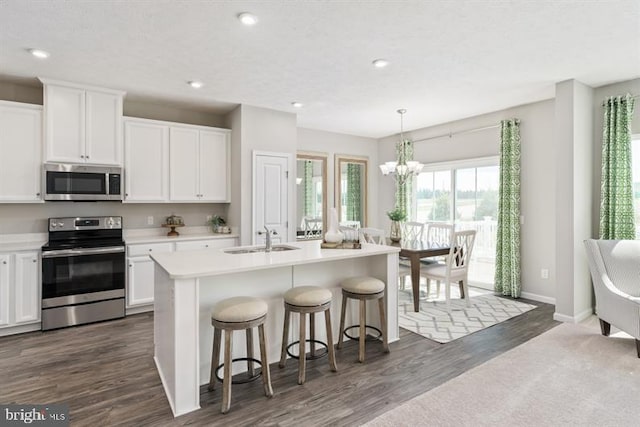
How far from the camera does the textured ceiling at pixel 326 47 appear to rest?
7.75 ft

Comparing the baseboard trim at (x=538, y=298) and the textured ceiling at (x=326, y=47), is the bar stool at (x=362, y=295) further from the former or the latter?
the baseboard trim at (x=538, y=298)

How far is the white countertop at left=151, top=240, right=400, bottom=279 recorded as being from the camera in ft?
7.16

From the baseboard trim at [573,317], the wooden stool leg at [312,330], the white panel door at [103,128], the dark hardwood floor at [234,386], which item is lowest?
the dark hardwood floor at [234,386]

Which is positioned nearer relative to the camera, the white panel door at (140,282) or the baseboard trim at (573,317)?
the baseboard trim at (573,317)

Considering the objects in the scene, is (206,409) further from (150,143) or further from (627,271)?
(627,271)

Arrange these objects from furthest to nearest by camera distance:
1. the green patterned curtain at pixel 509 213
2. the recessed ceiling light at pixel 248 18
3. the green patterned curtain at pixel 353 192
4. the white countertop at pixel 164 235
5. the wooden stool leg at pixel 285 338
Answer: the green patterned curtain at pixel 353 192
the green patterned curtain at pixel 509 213
the white countertop at pixel 164 235
the wooden stool leg at pixel 285 338
the recessed ceiling light at pixel 248 18

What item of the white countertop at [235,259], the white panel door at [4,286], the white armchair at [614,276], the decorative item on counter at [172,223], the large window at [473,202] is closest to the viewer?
the white countertop at [235,259]

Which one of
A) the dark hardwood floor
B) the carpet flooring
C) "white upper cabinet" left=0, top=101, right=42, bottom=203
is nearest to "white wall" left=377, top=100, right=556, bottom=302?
the dark hardwood floor

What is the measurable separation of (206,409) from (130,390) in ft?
2.17

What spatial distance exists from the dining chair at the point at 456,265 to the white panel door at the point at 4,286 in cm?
460

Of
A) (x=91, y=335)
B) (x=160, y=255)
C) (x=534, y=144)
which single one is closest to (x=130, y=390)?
(x=160, y=255)

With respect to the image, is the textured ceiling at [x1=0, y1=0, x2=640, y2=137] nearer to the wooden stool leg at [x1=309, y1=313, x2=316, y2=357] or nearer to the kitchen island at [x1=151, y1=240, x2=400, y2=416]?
the kitchen island at [x1=151, y1=240, x2=400, y2=416]

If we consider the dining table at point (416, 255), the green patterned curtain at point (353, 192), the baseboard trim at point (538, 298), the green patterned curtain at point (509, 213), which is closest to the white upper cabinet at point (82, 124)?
the dining table at point (416, 255)

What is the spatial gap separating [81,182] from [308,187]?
345cm
